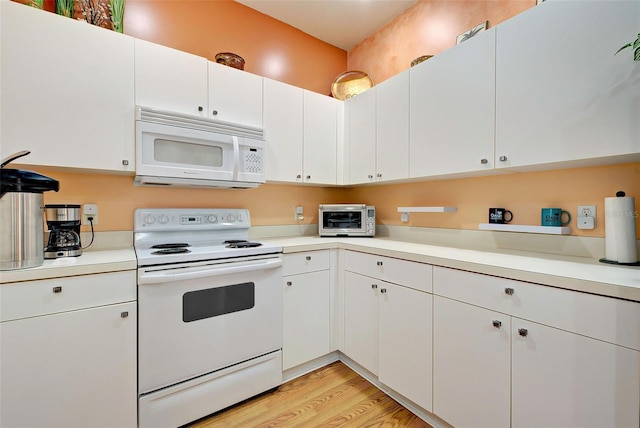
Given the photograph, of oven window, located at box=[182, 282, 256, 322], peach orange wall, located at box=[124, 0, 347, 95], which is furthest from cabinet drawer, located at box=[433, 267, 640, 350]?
peach orange wall, located at box=[124, 0, 347, 95]

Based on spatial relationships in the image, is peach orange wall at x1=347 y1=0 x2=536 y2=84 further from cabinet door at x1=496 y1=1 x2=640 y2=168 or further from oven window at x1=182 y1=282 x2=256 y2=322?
oven window at x1=182 y1=282 x2=256 y2=322

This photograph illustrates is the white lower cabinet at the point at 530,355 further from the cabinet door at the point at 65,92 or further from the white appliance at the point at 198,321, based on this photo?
the cabinet door at the point at 65,92

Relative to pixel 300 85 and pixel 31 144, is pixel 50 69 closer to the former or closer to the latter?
pixel 31 144

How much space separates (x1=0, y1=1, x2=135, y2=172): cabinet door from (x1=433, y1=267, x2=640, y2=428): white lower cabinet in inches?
78.0

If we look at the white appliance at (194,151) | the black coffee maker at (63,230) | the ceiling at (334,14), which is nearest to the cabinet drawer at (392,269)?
the white appliance at (194,151)

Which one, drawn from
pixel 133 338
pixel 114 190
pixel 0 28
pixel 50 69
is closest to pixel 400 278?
pixel 133 338

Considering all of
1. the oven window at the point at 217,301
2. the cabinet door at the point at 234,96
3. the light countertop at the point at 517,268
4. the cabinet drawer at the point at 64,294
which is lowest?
the oven window at the point at 217,301

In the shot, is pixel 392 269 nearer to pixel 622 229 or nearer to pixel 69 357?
pixel 622 229

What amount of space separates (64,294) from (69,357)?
0.28 m

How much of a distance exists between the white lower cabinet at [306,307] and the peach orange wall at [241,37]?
5.64 feet

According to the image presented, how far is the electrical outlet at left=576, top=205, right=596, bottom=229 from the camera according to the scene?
1453mm

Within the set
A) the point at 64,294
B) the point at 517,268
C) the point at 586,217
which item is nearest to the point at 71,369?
the point at 64,294

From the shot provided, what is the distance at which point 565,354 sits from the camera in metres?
1.04

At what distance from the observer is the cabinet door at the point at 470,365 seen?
3.98 feet
